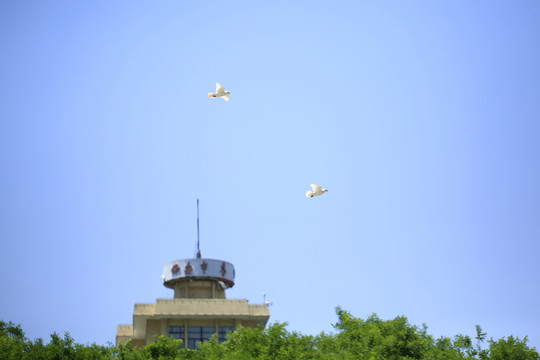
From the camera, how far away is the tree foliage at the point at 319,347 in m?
38.4

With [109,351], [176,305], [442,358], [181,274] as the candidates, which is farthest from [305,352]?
[181,274]

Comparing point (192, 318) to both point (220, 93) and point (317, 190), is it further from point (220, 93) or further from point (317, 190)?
point (220, 93)

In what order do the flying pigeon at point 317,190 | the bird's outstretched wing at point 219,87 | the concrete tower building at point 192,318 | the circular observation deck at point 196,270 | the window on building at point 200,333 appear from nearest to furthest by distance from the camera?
the flying pigeon at point 317,190 < the bird's outstretched wing at point 219,87 < the concrete tower building at point 192,318 < the window on building at point 200,333 < the circular observation deck at point 196,270

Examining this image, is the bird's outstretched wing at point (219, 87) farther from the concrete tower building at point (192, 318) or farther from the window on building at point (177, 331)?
the window on building at point (177, 331)

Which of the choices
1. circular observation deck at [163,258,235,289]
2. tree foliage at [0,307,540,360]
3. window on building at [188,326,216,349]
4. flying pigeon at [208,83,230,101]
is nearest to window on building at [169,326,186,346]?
window on building at [188,326,216,349]

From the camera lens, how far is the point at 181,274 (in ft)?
248

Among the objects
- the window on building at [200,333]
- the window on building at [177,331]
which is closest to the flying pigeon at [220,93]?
the window on building at [200,333]

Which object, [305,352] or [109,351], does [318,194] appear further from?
[109,351]

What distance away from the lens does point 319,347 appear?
40.5m

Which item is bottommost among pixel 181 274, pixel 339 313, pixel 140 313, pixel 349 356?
pixel 349 356

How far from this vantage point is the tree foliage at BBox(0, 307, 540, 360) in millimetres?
38375

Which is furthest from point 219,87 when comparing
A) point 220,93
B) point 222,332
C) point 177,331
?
point 177,331

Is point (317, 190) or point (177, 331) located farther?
point (177, 331)

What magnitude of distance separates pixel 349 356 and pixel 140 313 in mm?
34791
